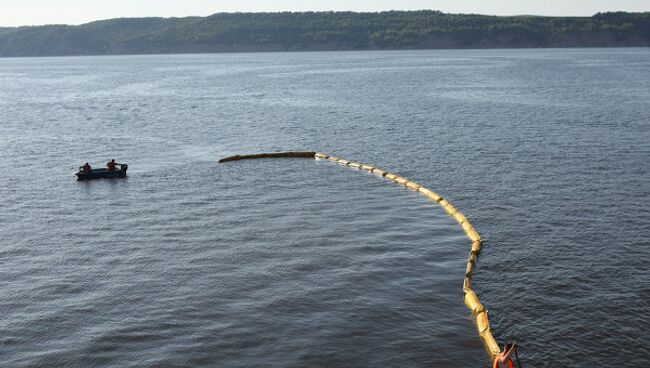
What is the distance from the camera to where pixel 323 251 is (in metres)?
47.5

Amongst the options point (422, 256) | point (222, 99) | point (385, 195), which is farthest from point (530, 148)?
point (222, 99)

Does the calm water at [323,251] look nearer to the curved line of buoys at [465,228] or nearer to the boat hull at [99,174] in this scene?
the curved line of buoys at [465,228]

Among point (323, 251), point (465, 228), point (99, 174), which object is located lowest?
point (323, 251)

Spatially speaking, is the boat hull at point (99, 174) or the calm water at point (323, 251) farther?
the boat hull at point (99, 174)

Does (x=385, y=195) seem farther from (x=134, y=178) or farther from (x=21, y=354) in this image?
(x=21, y=354)

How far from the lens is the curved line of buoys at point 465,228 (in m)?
34.4

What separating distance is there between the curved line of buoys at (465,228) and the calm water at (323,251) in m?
0.73

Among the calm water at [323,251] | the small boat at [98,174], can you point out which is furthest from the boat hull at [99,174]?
the calm water at [323,251]

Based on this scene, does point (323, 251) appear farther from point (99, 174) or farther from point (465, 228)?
point (99, 174)

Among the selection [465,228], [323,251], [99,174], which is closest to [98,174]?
[99,174]

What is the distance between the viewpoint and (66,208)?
60.1m

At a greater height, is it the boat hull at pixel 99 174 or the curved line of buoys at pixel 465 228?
the boat hull at pixel 99 174

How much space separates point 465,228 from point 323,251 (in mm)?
12207

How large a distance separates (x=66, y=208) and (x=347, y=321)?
35228 millimetres
